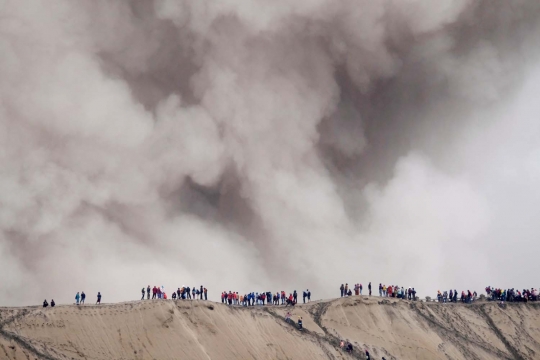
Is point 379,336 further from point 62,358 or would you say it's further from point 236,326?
point 62,358

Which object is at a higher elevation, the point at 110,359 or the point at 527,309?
the point at 527,309

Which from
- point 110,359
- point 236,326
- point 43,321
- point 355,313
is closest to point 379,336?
point 355,313

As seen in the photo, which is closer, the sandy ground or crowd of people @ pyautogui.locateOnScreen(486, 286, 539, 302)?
the sandy ground

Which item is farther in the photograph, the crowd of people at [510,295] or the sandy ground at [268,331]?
the crowd of people at [510,295]

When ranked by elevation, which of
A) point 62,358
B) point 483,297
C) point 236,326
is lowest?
point 62,358

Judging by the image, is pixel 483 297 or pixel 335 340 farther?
pixel 483 297

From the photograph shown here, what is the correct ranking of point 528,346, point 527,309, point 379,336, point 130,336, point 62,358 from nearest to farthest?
point 62,358, point 130,336, point 379,336, point 528,346, point 527,309

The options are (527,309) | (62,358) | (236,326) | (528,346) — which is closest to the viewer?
(62,358)

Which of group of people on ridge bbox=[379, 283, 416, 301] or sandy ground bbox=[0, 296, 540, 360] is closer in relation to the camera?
sandy ground bbox=[0, 296, 540, 360]
